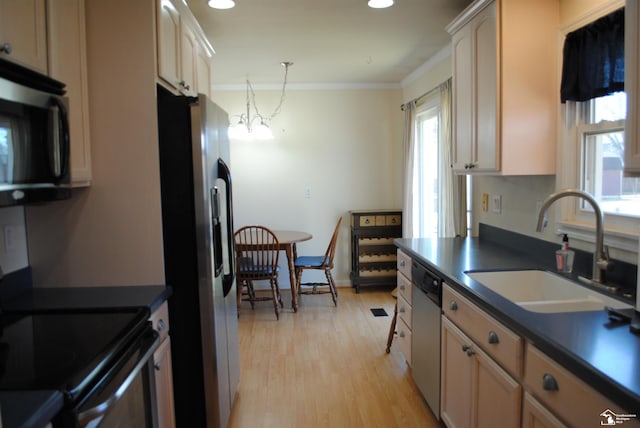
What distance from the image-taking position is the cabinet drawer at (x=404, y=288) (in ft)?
8.91

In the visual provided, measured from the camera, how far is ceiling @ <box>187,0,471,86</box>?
268 cm

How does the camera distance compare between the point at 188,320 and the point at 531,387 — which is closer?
the point at 531,387

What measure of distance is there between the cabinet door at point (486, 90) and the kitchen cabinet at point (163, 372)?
70.5 inches

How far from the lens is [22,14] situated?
4.61ft

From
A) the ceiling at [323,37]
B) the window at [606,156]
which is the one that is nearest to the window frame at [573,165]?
the window at [606,156]

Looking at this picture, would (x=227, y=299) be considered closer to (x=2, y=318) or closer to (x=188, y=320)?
(x=188, y=320)

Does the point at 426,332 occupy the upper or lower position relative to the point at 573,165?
lower

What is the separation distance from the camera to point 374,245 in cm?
488

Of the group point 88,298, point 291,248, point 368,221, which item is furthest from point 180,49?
point 368,221

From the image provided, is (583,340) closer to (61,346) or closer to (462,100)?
(61,346)

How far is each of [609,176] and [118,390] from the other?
7.13 feet

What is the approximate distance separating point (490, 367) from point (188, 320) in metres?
1.36

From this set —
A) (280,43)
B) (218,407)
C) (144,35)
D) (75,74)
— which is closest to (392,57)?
(280,43)

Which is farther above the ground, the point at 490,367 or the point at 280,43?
the point at 280,43
